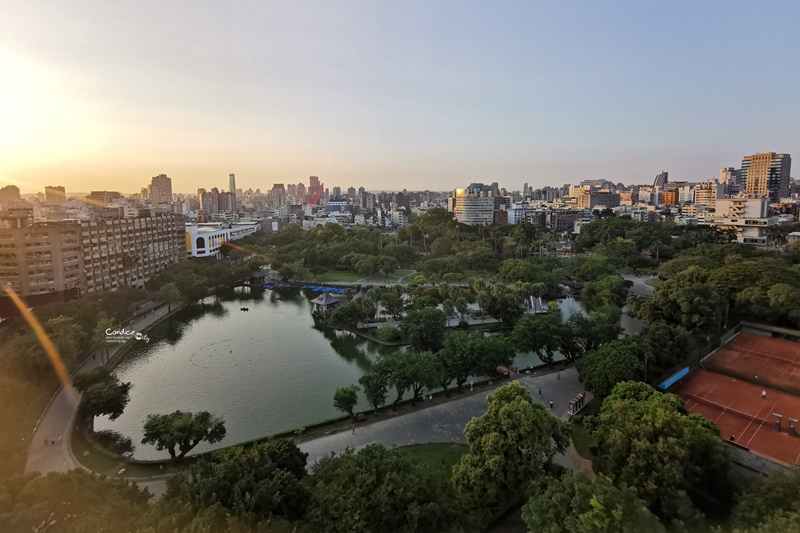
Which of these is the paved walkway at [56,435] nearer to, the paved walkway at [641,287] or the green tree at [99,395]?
the green tree at [99,395]

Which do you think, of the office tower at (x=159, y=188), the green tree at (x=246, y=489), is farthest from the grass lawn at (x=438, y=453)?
the office tower at (x=159, y=188)

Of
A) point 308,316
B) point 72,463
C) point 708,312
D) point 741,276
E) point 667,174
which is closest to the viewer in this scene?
point 72,463

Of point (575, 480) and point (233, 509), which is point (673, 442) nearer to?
point (575, 480)

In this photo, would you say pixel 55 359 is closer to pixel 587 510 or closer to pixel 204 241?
pixel 587 510

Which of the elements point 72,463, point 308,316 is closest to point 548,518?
point 72,463

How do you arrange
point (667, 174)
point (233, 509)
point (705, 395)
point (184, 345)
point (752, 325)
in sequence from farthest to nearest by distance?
point (667, 174), point (184, 345), point (752, 325), point (705, 395), point (233, 509)

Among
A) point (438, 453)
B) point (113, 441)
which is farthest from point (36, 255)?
point (438, 453)

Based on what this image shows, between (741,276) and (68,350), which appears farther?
(741,276)
